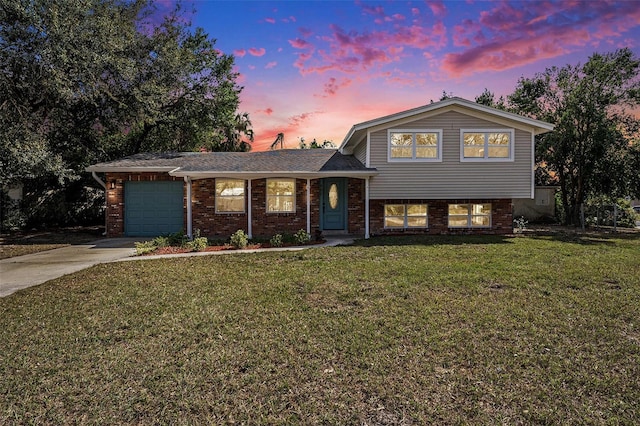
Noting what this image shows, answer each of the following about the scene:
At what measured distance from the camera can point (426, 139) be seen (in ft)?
41.8

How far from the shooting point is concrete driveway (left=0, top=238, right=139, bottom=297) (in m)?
6.47

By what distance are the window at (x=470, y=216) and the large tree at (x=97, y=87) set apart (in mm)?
13282

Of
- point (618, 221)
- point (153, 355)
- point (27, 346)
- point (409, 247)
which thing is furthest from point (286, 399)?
point (618, 221)

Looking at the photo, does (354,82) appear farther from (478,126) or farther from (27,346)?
(27,346)

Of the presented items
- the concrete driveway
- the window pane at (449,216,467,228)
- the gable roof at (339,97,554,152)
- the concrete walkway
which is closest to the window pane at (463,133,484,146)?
the gable roof at (339,97,554,152)

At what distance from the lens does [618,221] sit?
18578 mm

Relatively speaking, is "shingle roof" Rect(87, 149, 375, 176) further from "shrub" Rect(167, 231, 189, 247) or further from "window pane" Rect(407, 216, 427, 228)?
"window pane" Rect(407, 216, 427, 228)

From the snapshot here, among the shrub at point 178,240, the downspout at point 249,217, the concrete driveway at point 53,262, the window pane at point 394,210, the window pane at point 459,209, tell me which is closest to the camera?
the concrete driveway at point 53,262

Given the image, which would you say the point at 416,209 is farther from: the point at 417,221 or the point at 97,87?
the point at 97,87

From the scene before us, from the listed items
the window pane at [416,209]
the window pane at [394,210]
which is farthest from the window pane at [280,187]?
the window pane at [416,209]

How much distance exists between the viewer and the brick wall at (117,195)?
516 inches

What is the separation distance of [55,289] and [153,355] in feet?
11.8

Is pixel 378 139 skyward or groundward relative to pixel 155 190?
skyward

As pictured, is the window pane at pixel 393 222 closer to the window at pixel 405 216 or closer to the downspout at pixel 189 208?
the window at pixel 405 216
